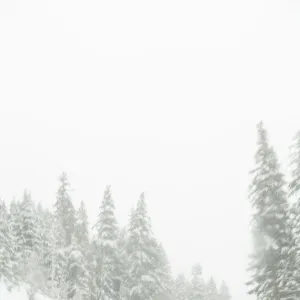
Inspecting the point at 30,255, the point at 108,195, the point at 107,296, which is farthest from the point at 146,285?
the point at 30,255

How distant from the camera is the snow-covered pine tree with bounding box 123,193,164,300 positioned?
3136 cm

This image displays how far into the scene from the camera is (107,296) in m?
36.1

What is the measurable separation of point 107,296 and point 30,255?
9.80 m

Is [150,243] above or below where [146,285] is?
above

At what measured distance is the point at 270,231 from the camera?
68.2ft

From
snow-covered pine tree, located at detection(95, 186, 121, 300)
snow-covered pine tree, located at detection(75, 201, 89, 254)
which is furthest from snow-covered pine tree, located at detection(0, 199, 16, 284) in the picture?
snow-covered pine tree, located at detection(95, 186, 121, 300)

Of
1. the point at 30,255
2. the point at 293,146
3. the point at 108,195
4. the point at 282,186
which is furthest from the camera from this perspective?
the point at 30,255

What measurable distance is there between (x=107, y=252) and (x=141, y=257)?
5334 millimetres

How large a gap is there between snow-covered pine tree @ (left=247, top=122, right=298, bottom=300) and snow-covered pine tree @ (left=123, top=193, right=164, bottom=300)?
1143 cm

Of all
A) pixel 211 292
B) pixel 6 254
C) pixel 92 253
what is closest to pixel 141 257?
pixel 92 253

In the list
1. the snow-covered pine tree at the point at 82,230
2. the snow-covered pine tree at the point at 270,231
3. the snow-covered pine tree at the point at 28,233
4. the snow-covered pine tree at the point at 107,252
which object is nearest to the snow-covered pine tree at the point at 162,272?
the snow-covered pine tree at the point at 107,252

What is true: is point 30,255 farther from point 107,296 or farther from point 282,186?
point 282,186

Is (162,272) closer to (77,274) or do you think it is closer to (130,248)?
(130,248)

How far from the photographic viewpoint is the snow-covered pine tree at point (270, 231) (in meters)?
19.7
